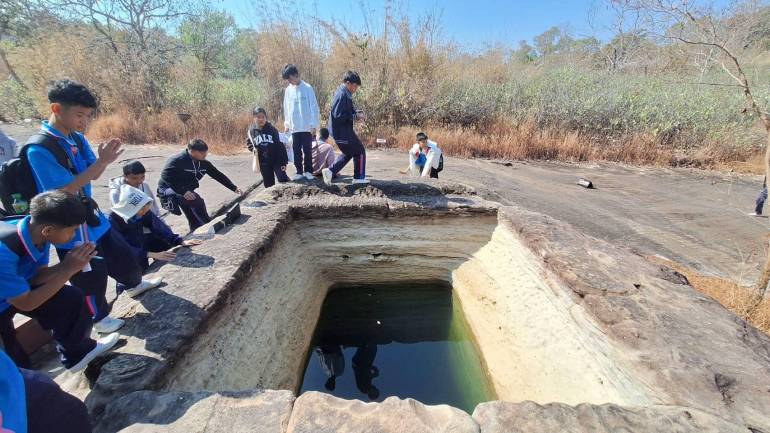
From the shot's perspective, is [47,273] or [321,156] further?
[321,156]

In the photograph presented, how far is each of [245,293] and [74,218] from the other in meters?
1.43

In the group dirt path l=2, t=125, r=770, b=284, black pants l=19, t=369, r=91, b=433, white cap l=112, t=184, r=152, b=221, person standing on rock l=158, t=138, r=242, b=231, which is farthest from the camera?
dirt path l=2, t=125, r=770, b=284

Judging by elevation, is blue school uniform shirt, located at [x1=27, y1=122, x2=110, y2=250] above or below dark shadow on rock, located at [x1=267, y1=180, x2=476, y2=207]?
above

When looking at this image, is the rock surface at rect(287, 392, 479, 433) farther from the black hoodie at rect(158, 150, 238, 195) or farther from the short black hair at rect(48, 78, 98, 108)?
the black hoodie at rect(158, 150, 238, 195)

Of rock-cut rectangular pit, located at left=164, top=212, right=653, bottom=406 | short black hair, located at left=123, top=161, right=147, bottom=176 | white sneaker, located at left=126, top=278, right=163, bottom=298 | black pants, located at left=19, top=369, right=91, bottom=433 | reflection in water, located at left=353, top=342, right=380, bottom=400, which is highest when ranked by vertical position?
short black hair, located at left=123, top=161, right=147, bottom=176

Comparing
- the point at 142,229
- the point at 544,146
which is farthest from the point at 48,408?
the point at 544,146

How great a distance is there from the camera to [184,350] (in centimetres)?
208

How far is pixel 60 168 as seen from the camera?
201 cm

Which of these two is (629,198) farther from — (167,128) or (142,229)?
(167,128)

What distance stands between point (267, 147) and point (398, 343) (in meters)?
3.05

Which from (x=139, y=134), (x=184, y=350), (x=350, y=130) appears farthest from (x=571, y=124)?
(x=139, y=134)

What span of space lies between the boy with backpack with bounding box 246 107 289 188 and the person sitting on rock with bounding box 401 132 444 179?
89.1 inches

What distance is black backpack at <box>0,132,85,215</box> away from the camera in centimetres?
197

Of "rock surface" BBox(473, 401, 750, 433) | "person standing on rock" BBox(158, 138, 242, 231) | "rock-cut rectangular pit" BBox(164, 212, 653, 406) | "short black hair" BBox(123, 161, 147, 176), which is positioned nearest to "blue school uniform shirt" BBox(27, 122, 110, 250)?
"short black hair" BBox(123, 161, 147, 176)
